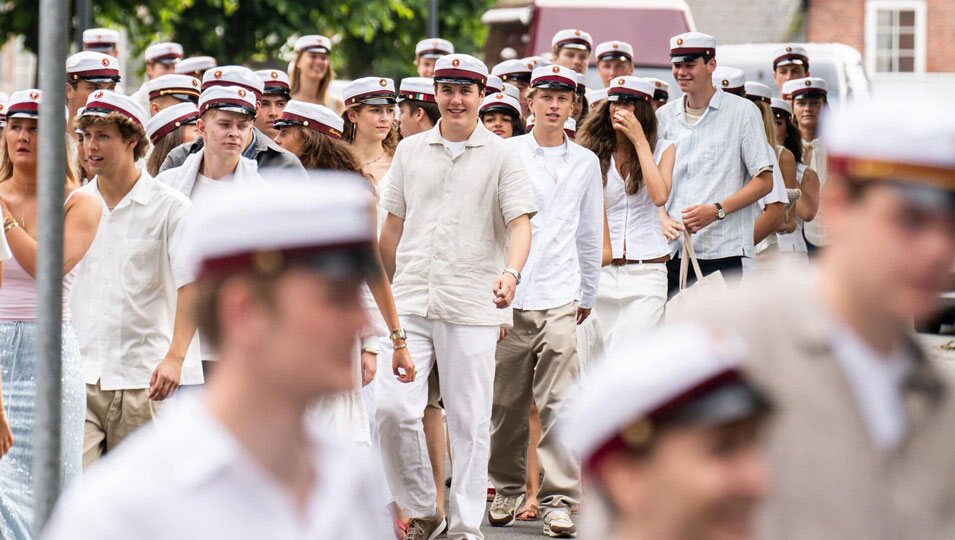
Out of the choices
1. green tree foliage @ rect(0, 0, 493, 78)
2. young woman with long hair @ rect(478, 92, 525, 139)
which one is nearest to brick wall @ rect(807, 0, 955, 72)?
green tree foliage @ rect(0, 0, 493, 78)

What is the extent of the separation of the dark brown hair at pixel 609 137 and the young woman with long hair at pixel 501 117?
0.48 meters

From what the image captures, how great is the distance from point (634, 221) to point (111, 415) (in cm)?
391

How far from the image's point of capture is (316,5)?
28578 mm

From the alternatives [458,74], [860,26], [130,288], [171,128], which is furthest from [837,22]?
[130,288]

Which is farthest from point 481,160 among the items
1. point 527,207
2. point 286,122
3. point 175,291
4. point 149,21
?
point 149,21

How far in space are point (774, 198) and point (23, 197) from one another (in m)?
4.57

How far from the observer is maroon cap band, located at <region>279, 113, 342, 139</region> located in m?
8.34

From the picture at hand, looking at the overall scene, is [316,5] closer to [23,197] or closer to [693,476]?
[23,197]

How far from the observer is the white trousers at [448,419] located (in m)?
8.47

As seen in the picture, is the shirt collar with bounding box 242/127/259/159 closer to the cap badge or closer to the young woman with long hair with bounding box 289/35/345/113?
the young woman with long hair with bounding box 289/35/345/113

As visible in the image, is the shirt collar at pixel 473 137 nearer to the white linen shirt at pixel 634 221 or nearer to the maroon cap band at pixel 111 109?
the white linen shirt at pixel 634 221

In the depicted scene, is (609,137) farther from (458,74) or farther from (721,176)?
(458,74)

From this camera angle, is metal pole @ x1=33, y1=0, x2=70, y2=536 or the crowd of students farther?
metal pole @ x1=33, y1=0, x2=70, y2=536

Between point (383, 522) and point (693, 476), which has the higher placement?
point (693, 476)
